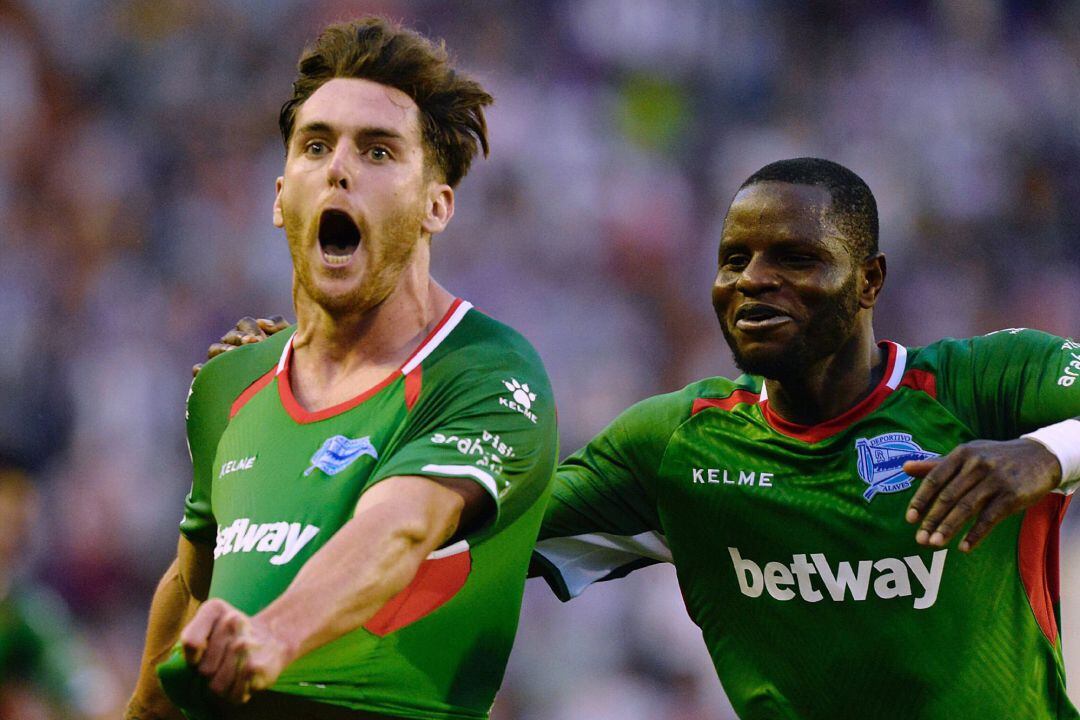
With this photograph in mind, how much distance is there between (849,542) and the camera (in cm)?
434

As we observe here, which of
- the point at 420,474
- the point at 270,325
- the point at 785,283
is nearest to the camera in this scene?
the point at 420,474

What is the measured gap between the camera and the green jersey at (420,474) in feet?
11.4

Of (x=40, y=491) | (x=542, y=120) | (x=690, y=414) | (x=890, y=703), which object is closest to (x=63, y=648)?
(x=40, y=491)

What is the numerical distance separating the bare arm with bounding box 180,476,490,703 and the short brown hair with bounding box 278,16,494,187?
1018 mm

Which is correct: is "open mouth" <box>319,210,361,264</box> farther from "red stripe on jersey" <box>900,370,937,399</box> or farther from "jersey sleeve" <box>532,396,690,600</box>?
"red stripe on jersey" <box>900,370,937,399</box>

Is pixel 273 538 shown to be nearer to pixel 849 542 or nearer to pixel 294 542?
pixel 294 542

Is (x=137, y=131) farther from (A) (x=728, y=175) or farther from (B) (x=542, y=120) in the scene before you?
(A) (x=728, y=175)

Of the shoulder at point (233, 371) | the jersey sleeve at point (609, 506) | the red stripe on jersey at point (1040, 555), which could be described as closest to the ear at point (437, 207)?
the shoulder at point (233, 371)

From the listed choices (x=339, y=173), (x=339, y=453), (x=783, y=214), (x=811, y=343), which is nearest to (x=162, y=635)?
(x=339, y=453)

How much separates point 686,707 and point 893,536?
5.48 meters

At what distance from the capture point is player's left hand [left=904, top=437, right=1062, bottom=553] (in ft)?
12.1

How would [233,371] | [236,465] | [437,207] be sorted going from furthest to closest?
→ [233,371], [437,207], [236,465]

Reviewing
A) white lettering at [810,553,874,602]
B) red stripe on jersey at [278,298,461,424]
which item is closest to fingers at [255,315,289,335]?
red stripe on jersey at [278,298,461,424]

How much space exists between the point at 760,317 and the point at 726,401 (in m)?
0.47
